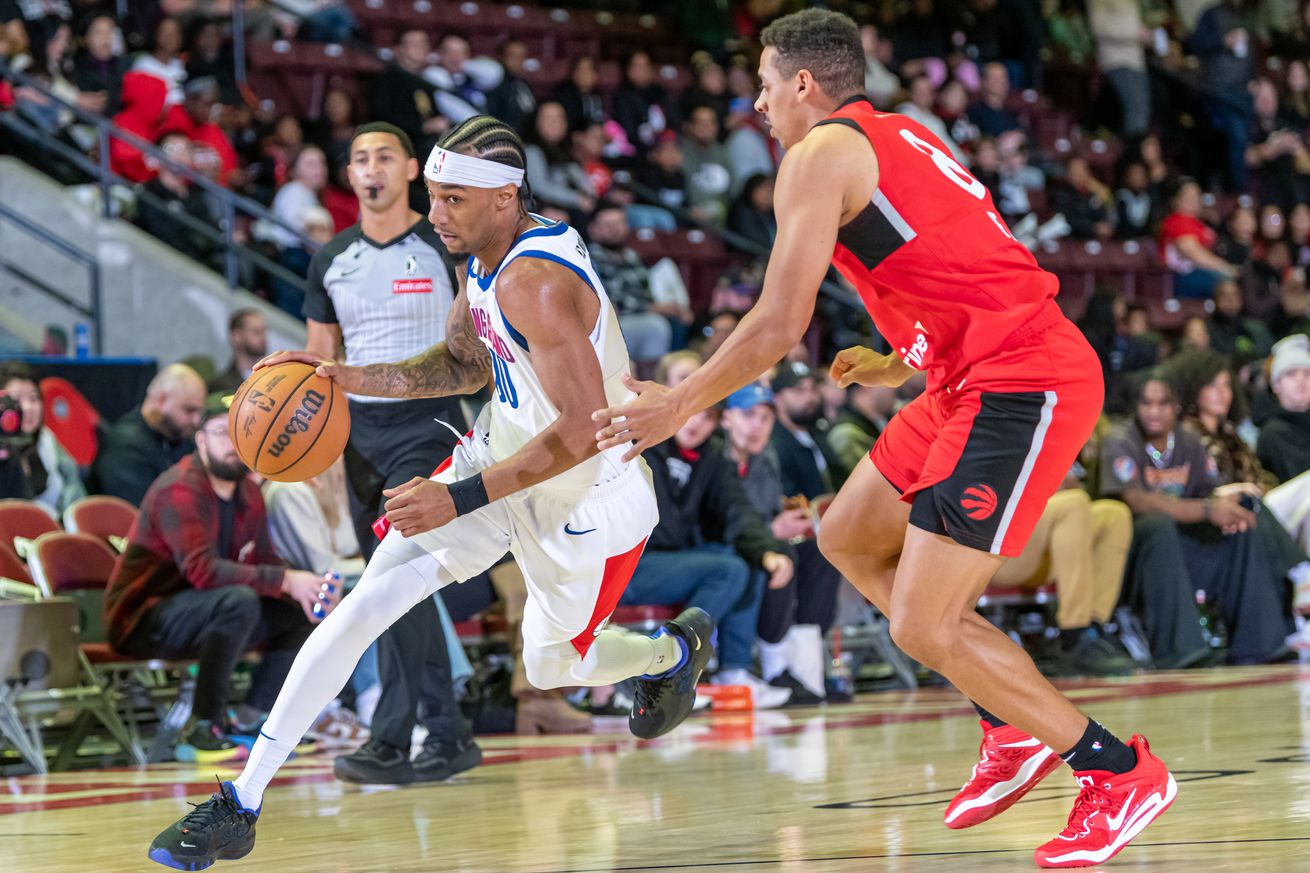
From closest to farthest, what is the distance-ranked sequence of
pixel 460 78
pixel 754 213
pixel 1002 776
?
pixel 1002 776, pixel 460 78, pixel 754 213

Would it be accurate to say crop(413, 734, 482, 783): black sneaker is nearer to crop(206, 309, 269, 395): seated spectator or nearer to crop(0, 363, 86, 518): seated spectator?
crop(0, 363, 86, 518): seated spectator

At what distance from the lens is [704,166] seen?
13812mm

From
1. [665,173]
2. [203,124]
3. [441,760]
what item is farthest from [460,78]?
[441,760]

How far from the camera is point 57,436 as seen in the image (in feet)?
27.8

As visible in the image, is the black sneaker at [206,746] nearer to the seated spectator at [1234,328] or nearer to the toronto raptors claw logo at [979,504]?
the toronto raptors claw logo at [979,504]

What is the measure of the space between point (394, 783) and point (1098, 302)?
27.9 ft

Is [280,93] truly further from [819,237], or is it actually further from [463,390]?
[819,237]

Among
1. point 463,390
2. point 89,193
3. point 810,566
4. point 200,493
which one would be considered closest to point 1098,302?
point 810,566

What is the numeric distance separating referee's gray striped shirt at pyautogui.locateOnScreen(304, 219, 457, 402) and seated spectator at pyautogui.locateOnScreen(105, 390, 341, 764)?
119cm

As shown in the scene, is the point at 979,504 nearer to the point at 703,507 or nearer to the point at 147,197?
the point at 703,507

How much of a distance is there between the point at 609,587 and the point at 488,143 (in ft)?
3.74

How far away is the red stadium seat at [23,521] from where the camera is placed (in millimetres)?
7117

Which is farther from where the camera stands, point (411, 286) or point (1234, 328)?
point (1234, 328)

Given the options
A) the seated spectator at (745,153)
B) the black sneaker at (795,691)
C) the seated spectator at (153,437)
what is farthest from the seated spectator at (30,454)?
the seated spectator at (745,153)
